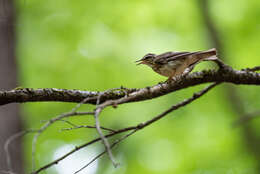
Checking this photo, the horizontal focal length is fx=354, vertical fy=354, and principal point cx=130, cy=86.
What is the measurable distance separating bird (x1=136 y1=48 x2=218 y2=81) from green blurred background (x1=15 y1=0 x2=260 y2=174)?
A: 15.0 feet

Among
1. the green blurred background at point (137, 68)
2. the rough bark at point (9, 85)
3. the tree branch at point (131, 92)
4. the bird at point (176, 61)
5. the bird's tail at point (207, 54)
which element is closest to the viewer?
the tree branch at point (131, 92)

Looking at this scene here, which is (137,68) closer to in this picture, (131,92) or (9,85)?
(9,85)

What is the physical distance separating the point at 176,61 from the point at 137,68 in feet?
23.3

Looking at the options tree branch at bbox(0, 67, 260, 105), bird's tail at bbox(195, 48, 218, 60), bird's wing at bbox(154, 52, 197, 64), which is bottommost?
tree branch at bbox(0, 67, 260, 105)

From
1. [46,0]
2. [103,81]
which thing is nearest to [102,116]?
[103,81]

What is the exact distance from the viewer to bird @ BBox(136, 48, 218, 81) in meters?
4.29

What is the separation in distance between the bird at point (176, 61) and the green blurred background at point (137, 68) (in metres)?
4.56

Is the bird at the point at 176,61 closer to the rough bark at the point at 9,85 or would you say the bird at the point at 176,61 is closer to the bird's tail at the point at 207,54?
the bird's tail at the point at 207,54

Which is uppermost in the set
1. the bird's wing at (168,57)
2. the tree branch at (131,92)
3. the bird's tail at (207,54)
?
the bird's wing at (168,57)

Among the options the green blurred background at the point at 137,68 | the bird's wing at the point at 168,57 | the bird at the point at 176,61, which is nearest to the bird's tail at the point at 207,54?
the bird at the point at 176,61

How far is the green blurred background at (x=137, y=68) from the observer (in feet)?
34.0

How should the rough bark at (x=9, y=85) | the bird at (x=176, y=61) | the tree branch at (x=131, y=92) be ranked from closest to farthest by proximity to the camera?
the tree branch at (x=131, y=92) → the bird at (x=176, y=61) → the rough bark at (x=9, y=85)

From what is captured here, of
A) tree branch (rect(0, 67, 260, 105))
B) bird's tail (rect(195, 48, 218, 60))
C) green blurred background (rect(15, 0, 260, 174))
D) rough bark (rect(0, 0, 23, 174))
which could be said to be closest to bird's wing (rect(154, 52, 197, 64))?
bird's tail (rect(195, 48, 218, 60))

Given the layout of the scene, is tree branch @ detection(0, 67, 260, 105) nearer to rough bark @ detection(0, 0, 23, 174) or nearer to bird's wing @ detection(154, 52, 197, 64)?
bird's wing @ detection(154, 52, 197, 64)
